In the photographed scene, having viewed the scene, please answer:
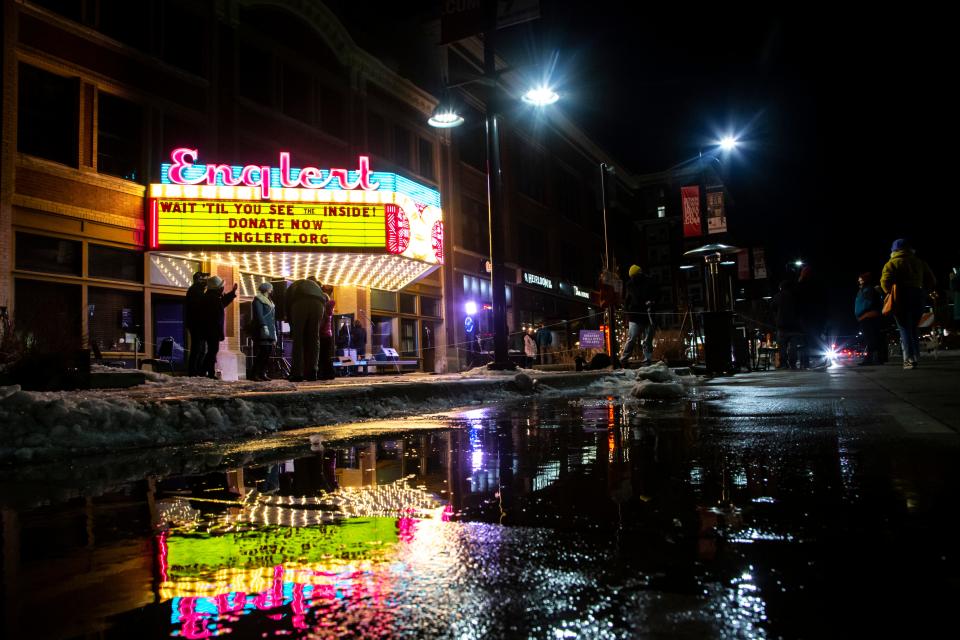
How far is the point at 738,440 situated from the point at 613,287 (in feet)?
41.8

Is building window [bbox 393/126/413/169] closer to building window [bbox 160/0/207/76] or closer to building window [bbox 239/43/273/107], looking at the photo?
building window [bbox 239/43/273/107]

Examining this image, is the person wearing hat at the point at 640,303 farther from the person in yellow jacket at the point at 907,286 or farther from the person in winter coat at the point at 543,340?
the person in winter coat at the point at 543,340

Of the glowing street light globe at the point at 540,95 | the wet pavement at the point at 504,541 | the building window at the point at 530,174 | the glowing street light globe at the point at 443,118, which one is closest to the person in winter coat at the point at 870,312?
the glowing street light globe at the point at 540,95

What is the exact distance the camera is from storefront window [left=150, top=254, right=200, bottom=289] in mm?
15812

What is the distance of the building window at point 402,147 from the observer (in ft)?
80.4

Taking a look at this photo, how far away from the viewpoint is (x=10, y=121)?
42.9ft

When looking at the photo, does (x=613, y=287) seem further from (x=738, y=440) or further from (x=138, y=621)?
(x=138, y=621)

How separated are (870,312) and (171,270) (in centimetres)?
1643

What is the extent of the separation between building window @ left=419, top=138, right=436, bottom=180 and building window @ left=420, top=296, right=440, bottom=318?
205 inches

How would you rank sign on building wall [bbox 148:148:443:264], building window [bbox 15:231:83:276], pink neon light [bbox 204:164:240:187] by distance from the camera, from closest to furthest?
building window [bbox 15:231:83:276] < sign on building wall [bbox 148:148:443:264] < pink neon light [bbox 204:164:240:187]

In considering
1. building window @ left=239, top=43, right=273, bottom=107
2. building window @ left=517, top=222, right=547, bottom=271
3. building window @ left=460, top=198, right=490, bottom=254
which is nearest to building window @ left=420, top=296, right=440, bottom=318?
building window @ left=460, top=198, right=490, bottom=254

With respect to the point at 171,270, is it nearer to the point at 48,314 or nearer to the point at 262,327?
the point at 262,327

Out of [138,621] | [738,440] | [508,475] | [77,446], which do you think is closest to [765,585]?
[138,621]

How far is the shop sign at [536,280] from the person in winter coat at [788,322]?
18446 mm
